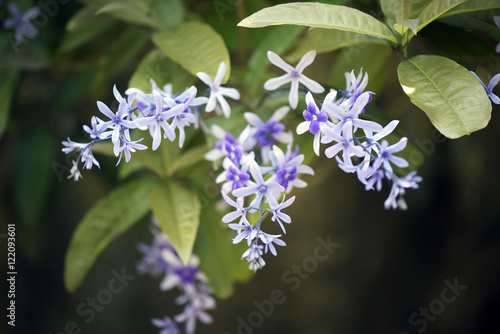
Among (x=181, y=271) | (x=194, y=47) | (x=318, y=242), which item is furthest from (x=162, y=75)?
(x=318, y=242)

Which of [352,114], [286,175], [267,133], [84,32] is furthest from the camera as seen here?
[84,32]

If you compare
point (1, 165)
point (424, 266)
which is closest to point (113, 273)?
point (1, 165)

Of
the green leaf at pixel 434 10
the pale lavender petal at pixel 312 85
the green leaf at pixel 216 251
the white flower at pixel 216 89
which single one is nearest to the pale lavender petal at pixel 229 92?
the white flower at pixel 216 89

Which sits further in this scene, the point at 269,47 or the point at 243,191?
the point at 269,47

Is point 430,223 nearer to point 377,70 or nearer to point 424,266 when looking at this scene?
point 424,266

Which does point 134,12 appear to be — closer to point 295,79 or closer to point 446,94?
point 295,79

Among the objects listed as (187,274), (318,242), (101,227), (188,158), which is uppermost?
(188,158)

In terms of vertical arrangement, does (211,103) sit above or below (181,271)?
above

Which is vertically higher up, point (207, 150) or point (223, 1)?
point (223, 1)
